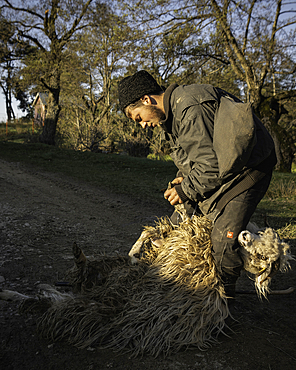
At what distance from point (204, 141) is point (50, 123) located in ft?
48.1

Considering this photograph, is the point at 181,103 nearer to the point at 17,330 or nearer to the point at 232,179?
the point at 232,179

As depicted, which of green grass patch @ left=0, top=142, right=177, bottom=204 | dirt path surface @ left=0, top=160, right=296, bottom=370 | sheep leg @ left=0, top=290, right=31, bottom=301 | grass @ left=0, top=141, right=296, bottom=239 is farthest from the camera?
green grass patch @ left=0, top=142, right=177, bottom=204

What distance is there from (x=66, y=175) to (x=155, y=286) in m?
7.46

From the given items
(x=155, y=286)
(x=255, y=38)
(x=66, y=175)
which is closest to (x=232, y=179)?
(x=155, y=286)

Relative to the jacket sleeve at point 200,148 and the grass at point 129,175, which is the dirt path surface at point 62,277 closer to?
the jacket sleeve at point 200,148

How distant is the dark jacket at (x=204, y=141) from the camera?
7.00ft

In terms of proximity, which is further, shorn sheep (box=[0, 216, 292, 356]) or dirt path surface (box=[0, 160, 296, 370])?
shorn sheep (box=[0, 216, 292, 356])

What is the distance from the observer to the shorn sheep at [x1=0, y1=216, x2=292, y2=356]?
206 cm

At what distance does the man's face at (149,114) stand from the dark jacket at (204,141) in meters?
0.13

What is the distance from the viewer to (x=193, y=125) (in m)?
2.15

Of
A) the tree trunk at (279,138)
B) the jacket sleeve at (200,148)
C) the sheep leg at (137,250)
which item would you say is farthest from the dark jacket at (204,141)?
the tree trunk at (279,138)

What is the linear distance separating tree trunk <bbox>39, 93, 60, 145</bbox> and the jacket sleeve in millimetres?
14431

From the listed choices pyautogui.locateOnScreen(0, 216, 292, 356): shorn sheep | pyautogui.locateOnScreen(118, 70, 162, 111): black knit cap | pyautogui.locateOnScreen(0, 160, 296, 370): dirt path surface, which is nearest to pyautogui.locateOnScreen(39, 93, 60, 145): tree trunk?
pyautogui.locateOnScreen(0, 160, 296, 370): dirt path surface

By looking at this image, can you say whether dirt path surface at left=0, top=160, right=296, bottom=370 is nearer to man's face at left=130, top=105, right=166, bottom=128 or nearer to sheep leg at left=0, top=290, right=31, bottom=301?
sheep leg at left=0, top=290, right=31, bottom=301
